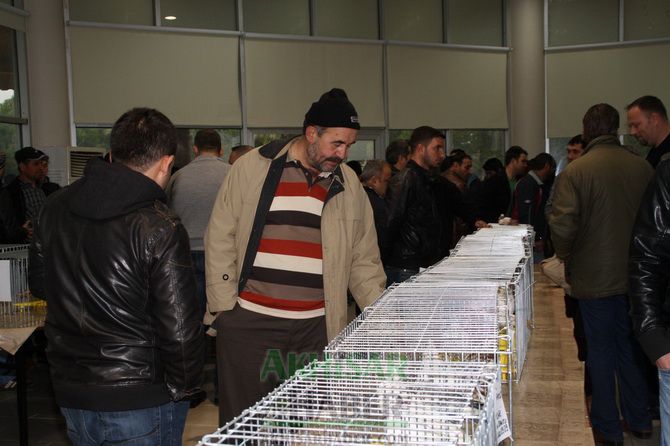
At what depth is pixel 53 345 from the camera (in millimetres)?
2266

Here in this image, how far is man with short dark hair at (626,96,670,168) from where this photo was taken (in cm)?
434

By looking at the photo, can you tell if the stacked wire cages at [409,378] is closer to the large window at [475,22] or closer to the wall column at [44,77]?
the wall column at [44,77]

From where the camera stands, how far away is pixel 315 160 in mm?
2973

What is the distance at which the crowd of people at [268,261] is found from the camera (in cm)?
218

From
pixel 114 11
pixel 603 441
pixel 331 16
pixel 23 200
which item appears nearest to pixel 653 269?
pixel 603 441

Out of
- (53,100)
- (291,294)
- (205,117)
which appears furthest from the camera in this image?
(205,117)

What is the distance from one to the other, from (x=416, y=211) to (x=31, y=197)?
3.38m

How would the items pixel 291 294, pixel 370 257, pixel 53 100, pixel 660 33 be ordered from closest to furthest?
1. pixel 291 294
2. pixel 370 257
3. pixel 53 100
4. pixel 660 33

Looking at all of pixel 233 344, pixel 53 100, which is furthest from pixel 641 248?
pixel 53 100

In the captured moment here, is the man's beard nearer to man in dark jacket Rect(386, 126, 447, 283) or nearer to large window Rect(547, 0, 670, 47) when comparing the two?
man in dark jacket Rect(386, 126, 447, 283)

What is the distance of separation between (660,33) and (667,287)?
41.5 feet

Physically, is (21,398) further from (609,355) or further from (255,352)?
(609,355)

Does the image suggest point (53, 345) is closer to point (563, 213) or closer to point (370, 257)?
point (370, 257)

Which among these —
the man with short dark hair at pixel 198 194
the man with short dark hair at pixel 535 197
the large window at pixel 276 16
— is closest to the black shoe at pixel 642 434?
the man with short dark hair at pixel 198 194
